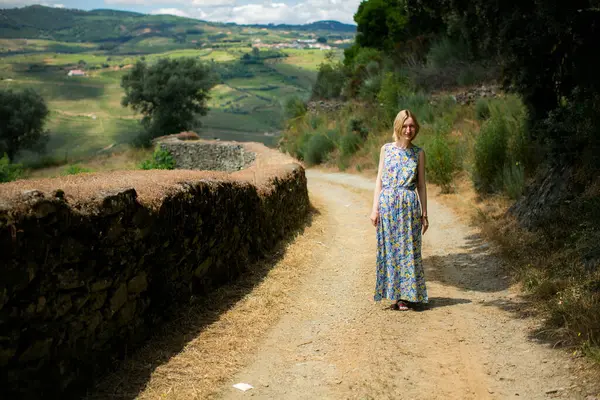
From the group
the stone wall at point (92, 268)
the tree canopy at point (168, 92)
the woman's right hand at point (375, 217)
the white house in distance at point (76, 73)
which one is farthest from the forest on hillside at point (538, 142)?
the white house in distance at point (76, 73)

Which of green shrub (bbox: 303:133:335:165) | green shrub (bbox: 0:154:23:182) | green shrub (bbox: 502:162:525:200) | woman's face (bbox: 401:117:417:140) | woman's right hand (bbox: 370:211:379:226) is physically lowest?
green shrub (bbox: 0:154:23:182)

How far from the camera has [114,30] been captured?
561 ft

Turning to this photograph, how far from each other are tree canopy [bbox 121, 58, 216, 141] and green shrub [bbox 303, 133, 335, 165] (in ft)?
72.5

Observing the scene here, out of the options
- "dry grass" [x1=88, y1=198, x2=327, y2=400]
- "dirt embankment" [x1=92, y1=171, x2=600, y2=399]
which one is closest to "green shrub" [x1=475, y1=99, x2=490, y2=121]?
"dirt embankment" [x1=92, y1=171, x2=600, y2=399]

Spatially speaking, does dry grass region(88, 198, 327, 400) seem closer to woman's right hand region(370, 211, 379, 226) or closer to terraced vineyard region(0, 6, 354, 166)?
woman's right hand region(370, 211, 379, 226)

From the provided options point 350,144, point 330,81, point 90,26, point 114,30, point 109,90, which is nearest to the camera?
point 350,144

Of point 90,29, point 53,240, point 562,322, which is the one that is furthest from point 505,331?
point 90,29

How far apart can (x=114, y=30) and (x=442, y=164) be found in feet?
548

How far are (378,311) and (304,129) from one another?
27.6 metres

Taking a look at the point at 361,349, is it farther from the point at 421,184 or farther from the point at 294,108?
the point at 294,108

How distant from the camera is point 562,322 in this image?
643 centimetres

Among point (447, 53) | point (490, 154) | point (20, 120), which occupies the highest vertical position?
point (447, 53)

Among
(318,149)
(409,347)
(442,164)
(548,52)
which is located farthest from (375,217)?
(318,149)

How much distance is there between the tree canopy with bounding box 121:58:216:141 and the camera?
50.7 m
